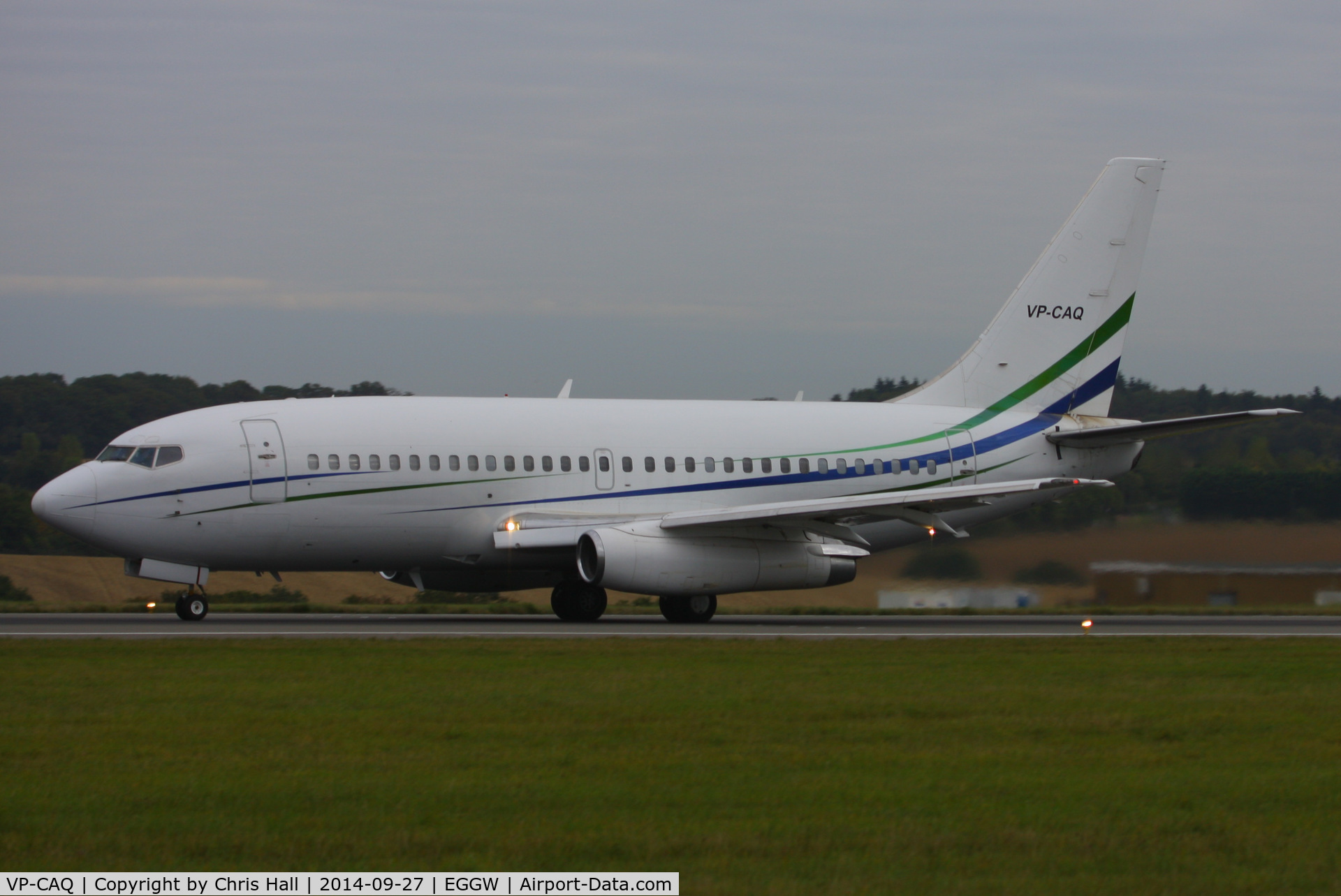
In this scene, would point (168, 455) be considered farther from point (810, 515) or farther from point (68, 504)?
point (810, 515)

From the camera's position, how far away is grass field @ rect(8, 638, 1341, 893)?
856 centimetres

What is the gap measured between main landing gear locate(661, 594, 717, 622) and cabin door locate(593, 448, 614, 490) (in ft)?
8.04

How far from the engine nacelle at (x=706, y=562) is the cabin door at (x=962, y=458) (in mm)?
4232

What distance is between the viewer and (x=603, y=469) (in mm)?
29281

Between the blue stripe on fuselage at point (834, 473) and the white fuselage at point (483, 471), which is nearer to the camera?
the white fuselage at point (483, 471)

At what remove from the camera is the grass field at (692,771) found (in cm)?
856

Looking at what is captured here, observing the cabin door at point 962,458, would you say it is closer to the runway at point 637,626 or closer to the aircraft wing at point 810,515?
the runway at point 637,626

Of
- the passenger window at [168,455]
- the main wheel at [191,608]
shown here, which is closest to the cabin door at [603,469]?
the main wheel at [191,608]

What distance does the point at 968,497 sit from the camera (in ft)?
90.3

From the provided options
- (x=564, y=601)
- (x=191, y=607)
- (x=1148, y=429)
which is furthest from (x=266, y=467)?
(x=1148, y=429)

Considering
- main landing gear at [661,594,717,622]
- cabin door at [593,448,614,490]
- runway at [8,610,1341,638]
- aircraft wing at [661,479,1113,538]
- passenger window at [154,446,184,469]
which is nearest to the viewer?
runway at [8,610,1341,638]

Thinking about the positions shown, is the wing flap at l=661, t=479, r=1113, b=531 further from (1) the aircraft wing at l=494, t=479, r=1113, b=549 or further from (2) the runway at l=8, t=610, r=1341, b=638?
(2) the runway at l=8, t=610, r=1341, b=638

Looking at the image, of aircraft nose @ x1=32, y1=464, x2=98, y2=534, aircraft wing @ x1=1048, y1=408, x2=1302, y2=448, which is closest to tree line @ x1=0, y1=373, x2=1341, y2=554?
aircraft wing @ x1=1048, y1=408, x2=1302, y2=448

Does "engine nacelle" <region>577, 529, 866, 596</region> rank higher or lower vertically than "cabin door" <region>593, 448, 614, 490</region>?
lower
